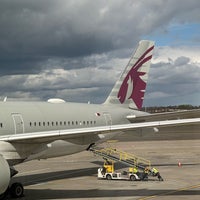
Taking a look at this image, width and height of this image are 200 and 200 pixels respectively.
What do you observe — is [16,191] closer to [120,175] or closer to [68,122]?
[68,122]

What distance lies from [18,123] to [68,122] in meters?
4.45

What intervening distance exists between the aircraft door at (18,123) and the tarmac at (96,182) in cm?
340

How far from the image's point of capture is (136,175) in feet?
77.8

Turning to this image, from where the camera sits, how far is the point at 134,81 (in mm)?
30641

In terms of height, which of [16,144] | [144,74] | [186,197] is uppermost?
[144,74]

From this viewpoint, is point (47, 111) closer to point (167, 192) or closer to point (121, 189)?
point (121, 189)

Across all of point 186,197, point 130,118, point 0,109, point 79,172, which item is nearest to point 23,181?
point 79,172

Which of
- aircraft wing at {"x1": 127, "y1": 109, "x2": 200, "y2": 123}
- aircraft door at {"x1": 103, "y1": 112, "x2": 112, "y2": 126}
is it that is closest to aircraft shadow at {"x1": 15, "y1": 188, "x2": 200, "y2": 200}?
aircraft wing at {"x1": 127, "y1": 109, "x2": 200, "y2": 123}

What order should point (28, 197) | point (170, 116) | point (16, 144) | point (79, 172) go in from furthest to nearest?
point (79, 172) < point (170, 116) < point (28, 197) < point (16, 144)

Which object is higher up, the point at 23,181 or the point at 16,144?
the point at 16,144

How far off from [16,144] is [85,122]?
7754 millimetres

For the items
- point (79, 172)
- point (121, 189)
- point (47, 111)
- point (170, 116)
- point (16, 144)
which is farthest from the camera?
point (79, 172)

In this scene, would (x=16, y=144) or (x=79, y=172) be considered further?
(x=79, y=172)

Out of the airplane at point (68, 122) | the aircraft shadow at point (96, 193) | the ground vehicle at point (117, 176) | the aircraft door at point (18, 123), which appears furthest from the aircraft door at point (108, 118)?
the aircraft door at point (18, 123)
